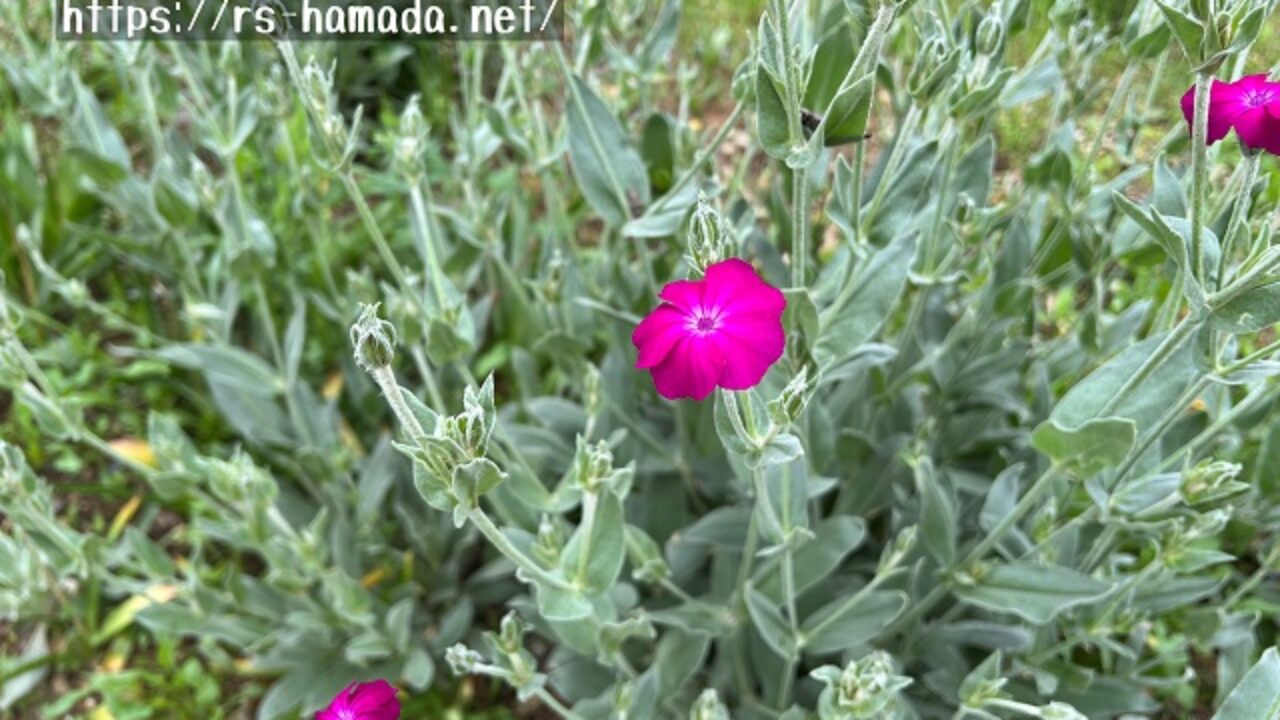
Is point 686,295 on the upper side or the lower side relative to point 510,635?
upper

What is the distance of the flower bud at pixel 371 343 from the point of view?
2.79 feet

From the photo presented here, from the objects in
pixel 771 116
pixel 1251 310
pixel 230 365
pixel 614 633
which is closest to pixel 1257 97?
pixel 1251 310

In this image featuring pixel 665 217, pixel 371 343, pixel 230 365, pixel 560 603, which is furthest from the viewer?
pixel 230 365

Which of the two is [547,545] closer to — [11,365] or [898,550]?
[898,550]

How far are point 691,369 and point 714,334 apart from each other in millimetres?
33

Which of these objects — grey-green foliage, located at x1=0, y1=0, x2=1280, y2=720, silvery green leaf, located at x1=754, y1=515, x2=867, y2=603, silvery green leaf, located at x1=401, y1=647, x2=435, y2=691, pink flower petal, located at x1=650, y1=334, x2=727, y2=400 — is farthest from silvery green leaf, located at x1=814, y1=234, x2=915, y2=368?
silvery green leaf, located at x1=401, y1=647, x2=435, y2=691

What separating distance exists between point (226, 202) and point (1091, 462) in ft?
4.31

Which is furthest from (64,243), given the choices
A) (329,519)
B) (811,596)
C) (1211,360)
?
(1211,360)

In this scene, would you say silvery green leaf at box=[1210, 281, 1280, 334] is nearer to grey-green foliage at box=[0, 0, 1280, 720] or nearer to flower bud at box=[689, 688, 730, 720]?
grey-green foliage at box=[0, 0, 1280, 720]

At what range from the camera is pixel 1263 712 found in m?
1.07

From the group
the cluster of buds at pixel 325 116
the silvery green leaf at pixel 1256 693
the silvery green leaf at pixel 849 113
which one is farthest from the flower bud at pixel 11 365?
the silvery green leaf at pixel 1256 693

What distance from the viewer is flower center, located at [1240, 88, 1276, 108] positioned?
0.93 m

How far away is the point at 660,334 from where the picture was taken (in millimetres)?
902

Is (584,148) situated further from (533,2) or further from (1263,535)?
(1263,535)
